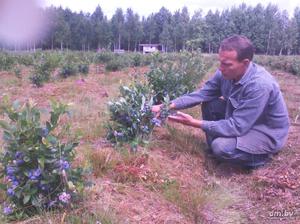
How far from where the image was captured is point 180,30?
3884 cm

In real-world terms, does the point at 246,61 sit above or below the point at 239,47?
below

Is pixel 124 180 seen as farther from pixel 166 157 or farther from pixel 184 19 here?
pixel 184 19

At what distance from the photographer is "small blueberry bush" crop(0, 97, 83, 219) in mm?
2000

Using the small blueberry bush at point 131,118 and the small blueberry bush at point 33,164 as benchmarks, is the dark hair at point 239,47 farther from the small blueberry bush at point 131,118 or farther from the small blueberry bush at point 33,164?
the small blueberry bush at point 33,164

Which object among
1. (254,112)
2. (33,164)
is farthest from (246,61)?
(33,164)

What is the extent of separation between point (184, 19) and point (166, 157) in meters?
39.1

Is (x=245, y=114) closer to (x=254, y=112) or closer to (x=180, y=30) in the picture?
(x=254, y=112)

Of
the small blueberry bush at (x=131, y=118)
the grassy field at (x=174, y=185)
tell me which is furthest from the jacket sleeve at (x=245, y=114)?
the small blueberry bush at (x=131, y=118)

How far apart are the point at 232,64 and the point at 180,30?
120ft

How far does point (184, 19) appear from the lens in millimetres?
40781

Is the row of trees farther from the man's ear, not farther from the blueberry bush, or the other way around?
the man's ear

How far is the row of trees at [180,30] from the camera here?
37344 mm

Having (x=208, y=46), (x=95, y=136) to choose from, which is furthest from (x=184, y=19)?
(x=95, y=136)

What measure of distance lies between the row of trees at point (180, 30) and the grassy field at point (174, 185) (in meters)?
31.5
